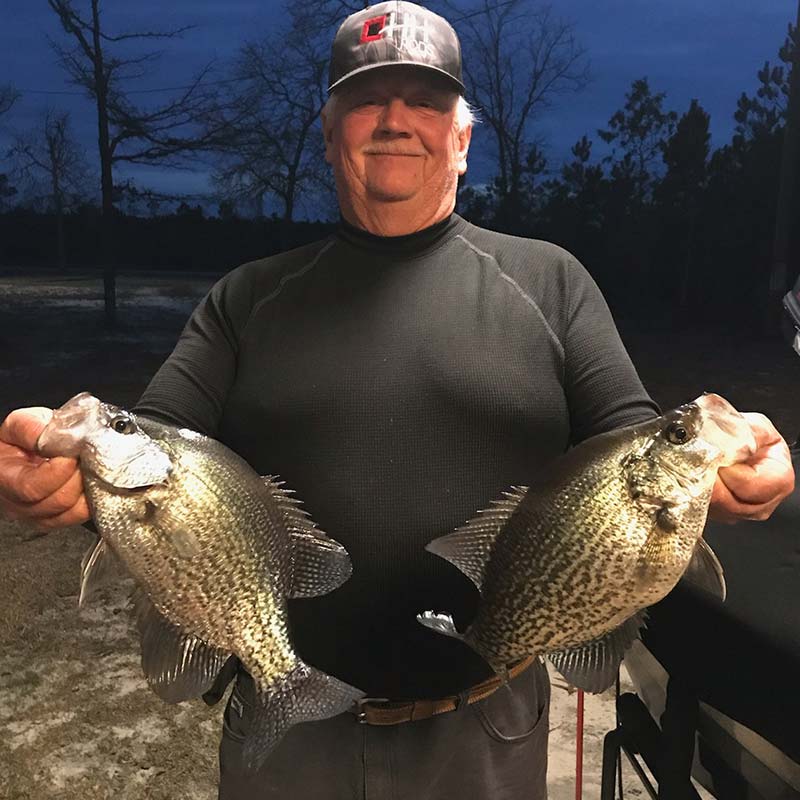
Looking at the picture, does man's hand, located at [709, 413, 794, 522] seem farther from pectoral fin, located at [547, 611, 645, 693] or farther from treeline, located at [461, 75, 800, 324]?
treeline, located at [461, 75, 800, 324]

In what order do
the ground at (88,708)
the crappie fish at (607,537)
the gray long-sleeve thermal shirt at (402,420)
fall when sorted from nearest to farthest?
the crappie fish at (607,537) < the gray long-sleeve thermal shirt at (402,420) < the ground at (88,708)

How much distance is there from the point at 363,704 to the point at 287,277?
107 centimetres

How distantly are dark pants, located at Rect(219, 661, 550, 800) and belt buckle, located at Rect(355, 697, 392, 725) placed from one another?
0.08ft

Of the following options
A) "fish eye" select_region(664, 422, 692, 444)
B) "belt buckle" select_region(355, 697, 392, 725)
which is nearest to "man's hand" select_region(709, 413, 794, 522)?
"fish eye" select_region(664, 422, 692, 444)

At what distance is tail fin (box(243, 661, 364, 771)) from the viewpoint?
1567 mm

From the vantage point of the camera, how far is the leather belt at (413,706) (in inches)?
77.7

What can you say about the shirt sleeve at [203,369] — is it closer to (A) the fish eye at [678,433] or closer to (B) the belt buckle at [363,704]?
(B) the belt buckle at [363,704]

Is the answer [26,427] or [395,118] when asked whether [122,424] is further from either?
[395,118]

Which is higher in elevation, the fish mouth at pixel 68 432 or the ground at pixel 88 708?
the fish mouth at pixel 68 432

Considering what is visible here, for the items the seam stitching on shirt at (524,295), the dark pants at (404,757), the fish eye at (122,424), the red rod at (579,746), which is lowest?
the red rod at (579,746)

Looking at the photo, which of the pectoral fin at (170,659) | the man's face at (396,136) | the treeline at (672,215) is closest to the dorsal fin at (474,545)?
the pectoral fin at (170,659)

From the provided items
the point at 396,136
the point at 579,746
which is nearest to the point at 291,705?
the point at 396,136

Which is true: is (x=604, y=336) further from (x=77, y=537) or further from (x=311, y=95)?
(x=311, y=95)

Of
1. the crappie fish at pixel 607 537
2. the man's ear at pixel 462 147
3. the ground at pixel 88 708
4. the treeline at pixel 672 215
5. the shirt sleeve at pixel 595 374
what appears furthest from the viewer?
the treeline at pixel 672 215
